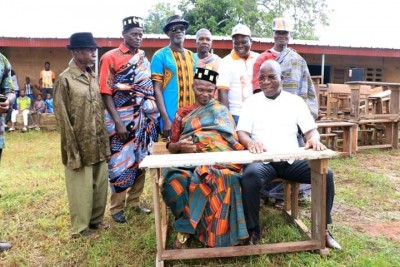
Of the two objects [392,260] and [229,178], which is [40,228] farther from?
[392,260]

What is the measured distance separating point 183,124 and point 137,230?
1.13 metres

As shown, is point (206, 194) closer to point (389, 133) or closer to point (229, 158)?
point (229, 158)

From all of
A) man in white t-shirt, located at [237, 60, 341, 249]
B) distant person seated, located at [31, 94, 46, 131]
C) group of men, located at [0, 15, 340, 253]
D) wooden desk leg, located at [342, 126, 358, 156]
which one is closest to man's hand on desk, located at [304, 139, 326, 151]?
group of men, located at [0, 15, 340, 253]

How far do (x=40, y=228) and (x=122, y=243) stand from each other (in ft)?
3.22

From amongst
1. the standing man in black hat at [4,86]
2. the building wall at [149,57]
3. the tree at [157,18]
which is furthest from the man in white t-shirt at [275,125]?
the tree at [157,18]

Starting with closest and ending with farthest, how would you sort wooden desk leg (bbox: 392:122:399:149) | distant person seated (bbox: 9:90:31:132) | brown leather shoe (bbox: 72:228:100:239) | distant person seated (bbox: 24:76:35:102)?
brown leather shoe (bbox: 72:228:100:239) → wooden desk leg (bbox: 392:122:399:149) → distant person seated (bbox: 9:90:31:132) → distant person seated (bbox: 24:76:35:102)

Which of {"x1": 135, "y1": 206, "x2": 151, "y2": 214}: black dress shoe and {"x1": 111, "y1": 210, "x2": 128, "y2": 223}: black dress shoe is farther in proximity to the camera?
{"x1": 135, "y1": 206, "x2": 151, "y2": 214}: black dress shoe

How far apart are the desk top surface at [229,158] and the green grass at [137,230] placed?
82cm

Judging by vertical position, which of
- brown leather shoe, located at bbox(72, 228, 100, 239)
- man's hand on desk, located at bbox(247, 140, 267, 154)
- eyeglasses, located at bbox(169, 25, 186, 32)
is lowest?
brown leather shoe, located at bbox(72, 228, 100, 239)

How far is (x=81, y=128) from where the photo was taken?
331 centimetres

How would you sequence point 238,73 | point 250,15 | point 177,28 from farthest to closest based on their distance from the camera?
point 250,15 < point 238,73 < point 177,28

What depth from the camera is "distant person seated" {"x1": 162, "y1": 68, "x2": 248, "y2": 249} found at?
3000mm

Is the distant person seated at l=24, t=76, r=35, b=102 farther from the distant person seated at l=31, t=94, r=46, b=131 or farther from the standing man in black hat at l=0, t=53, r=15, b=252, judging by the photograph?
Answer: the standing man in black hat at l=0, t=53, r=15, b=252

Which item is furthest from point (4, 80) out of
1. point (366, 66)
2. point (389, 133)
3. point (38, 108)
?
point (366, 66)
